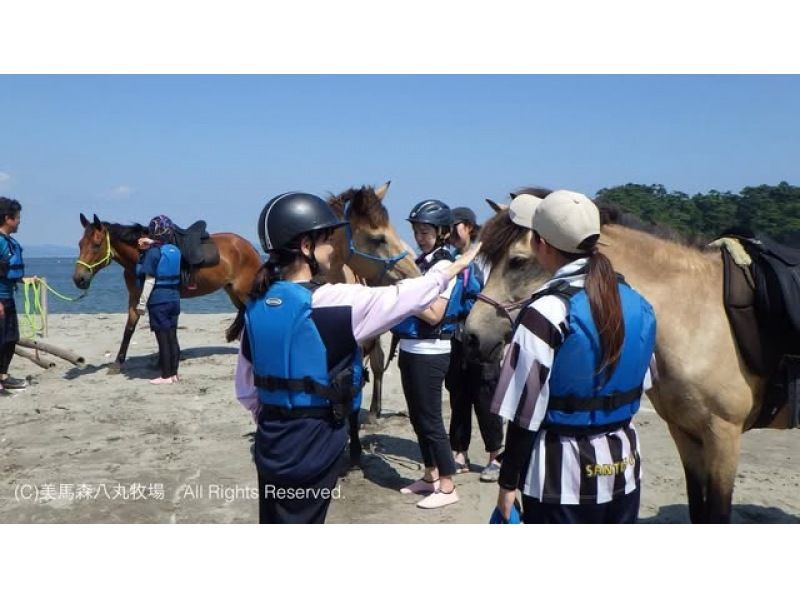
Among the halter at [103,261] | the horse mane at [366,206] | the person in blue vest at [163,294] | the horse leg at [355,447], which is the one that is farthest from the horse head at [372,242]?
the halter at [103,261]

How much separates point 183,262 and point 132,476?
475 cm

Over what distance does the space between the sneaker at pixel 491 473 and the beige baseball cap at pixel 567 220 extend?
3.38 metres

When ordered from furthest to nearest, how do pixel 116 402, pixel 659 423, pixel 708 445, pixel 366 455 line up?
pixel 116 402 < pixel 659 423 < pixel 366 455 < pixel 708 445

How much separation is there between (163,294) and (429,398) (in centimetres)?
561

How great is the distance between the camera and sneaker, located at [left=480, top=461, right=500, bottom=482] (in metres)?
5.08

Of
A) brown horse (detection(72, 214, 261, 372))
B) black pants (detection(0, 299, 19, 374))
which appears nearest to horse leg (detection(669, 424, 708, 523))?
black pants (detection(0, 299, 19, 374))

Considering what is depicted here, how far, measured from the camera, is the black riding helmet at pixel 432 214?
Result: 4.63 meters

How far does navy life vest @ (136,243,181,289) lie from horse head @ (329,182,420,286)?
4607 millimetres

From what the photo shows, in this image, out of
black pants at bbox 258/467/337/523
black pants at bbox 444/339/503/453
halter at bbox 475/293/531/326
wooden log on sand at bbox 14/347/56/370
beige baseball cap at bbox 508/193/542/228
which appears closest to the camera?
black pants at bbox 258/467/337/523

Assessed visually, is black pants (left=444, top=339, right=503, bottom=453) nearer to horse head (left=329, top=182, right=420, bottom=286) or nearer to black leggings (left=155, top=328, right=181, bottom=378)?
horse head (left=329, top=182, right=420, bottom=286)

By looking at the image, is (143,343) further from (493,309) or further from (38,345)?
(493,309)

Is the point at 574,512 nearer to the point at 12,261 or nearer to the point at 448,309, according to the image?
the point at 448,309

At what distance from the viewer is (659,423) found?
21.7 feet

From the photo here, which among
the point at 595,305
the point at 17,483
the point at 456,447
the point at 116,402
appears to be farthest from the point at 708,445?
the point at 116,402
